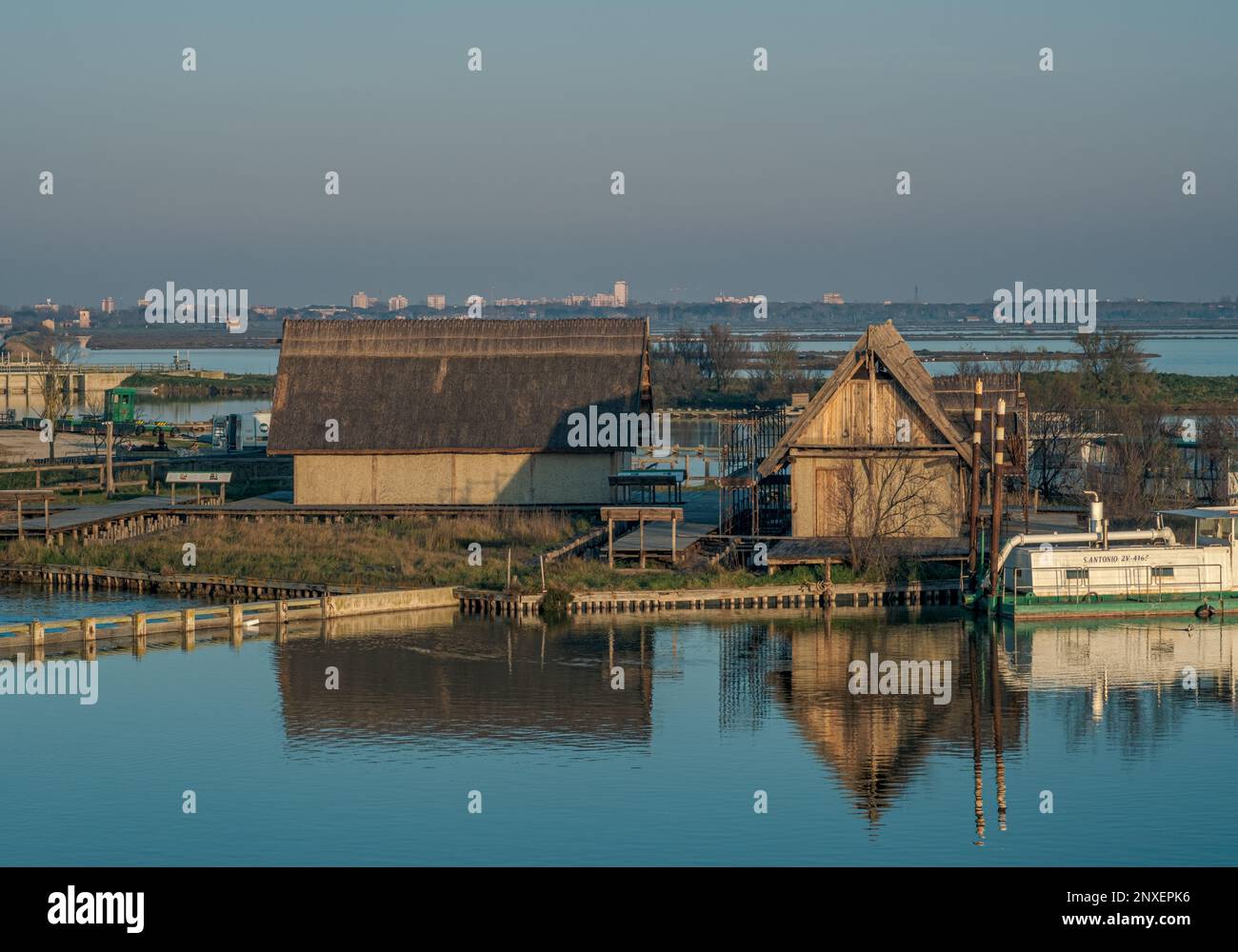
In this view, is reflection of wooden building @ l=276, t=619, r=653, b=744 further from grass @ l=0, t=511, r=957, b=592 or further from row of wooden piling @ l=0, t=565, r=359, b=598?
row of wooden piling @ l=0, t=565, r=359, b=598

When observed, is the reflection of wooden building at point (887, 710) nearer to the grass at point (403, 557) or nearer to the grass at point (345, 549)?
the grass at point (403, 557)

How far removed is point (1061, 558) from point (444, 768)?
18603 mm

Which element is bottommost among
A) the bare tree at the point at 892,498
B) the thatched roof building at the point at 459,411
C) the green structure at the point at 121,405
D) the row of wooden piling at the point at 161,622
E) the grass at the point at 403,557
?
the row of wooden piling at the point at 161,622

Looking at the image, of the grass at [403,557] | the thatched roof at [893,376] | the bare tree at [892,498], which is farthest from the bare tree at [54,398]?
the bare tree at [892,498]

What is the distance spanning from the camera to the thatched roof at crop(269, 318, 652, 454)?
190 ft

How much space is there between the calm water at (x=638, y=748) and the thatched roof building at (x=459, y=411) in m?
14.5

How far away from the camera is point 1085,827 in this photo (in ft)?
91.7

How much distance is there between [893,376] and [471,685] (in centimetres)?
1706

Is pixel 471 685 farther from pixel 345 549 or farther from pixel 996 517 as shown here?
pixel 345 549

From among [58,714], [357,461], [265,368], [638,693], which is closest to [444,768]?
[638,693]

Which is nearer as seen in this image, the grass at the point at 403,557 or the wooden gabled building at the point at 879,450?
the grass at the point at 403,557

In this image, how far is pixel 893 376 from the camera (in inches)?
1923

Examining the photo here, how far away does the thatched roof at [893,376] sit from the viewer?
159 feet
